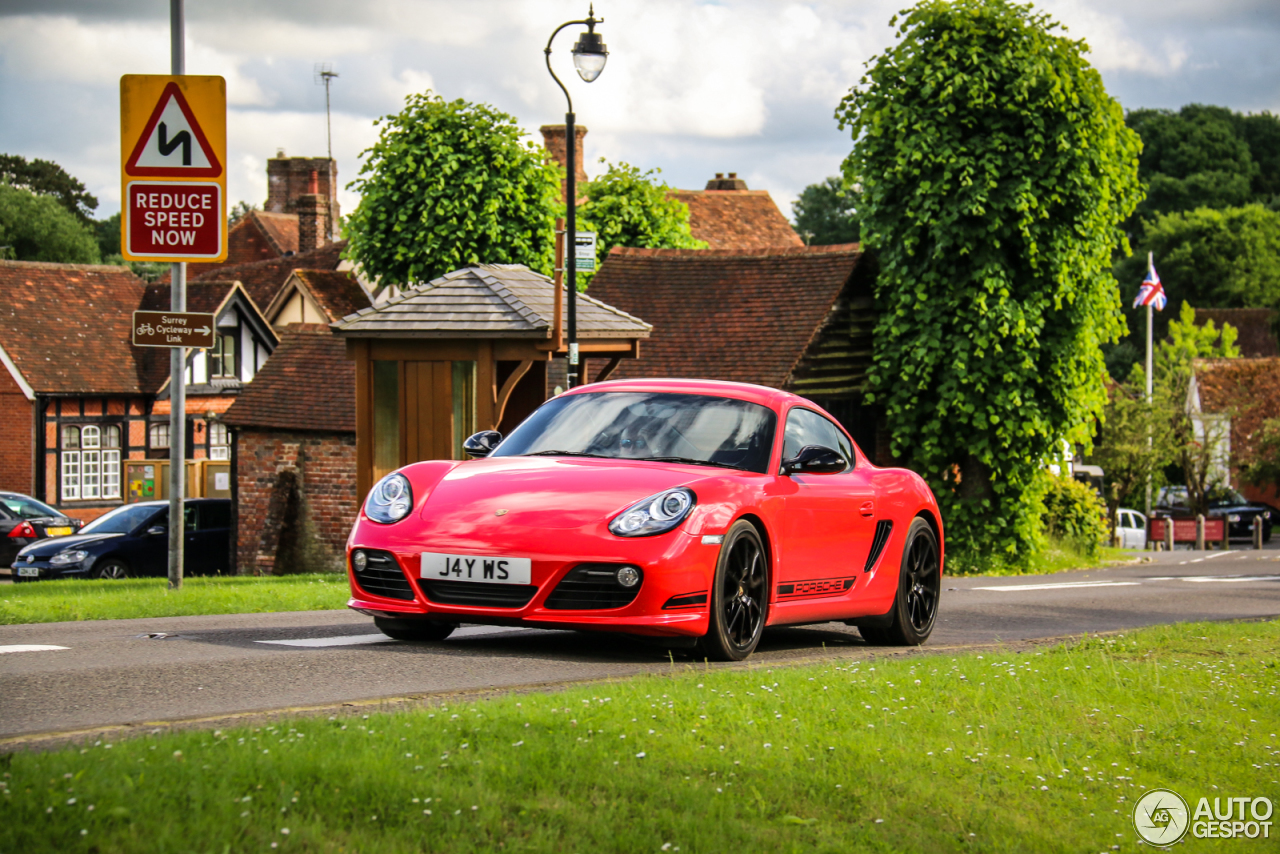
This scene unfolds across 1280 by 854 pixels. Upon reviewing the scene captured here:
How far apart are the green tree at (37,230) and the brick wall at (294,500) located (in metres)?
47.1

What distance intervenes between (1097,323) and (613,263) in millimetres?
10593

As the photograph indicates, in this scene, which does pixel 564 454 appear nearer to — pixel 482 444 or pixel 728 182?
pixel 482 444

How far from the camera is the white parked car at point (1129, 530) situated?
49.6 metres

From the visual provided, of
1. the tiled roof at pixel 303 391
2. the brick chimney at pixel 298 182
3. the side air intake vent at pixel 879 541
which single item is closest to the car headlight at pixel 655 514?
the side air intake vent at pixel 879 541

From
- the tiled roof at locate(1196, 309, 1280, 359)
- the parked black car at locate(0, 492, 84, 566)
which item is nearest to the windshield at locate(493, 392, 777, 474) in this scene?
the parked black car at locate(0, 492, 84, 566)

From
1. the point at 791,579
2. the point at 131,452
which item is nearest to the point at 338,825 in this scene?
the point at 791,579

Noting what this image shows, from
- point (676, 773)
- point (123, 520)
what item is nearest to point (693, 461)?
point (676, 773)

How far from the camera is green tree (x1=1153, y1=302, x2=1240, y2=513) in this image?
195 feet

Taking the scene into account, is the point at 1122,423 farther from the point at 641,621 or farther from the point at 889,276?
the point at 641,621

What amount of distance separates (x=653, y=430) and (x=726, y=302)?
2075cm

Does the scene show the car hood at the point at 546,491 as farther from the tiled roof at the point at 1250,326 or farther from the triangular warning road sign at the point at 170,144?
the tiled roof at the point at 1250,326

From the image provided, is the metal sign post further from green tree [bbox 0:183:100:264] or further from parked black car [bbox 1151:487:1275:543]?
green tree [bbox 0:183:100:264]

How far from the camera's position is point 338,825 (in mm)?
4121

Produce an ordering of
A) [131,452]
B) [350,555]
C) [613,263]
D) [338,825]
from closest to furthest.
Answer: [338,825] → [350,555] → [613,263] → [131,452]
